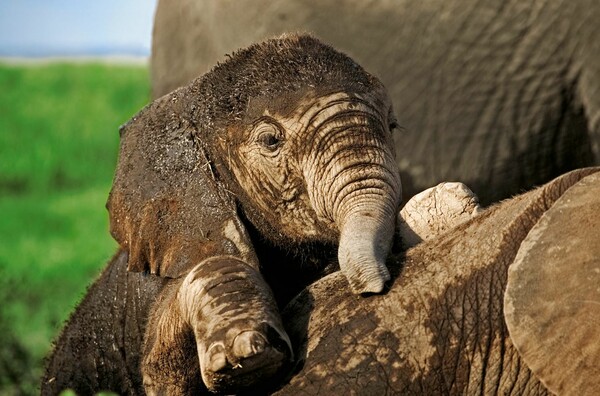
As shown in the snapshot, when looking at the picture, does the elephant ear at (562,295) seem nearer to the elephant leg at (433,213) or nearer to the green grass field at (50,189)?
the elephant leg at (433,213)

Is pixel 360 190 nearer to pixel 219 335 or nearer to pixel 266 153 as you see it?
pixel 266 153

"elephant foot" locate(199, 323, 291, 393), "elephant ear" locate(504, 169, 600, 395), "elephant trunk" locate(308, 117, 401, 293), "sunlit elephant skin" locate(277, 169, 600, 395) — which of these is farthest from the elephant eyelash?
"elephant ear" locate(504, 169, 600, 395)

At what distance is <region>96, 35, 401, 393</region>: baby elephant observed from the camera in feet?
12.6

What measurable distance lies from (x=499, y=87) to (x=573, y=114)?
0.33 metres

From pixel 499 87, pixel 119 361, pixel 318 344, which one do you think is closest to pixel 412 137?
pixel 499 87

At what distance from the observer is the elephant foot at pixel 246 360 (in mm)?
3172

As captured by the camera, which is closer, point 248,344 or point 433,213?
point 248,344

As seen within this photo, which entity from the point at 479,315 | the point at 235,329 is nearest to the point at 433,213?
the point at 479,315

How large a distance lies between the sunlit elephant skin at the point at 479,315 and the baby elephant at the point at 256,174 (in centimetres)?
30

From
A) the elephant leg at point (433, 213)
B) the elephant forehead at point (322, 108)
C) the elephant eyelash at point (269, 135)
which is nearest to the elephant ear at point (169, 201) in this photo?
the elephant eyelash at point (269, 135)

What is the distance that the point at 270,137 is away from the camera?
4.12m

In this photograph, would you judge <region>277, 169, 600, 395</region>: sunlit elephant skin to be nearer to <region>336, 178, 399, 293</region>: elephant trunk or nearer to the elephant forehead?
<region>336, 178, 399, 293</region>: elephant trunk

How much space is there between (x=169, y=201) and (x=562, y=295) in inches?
61.7

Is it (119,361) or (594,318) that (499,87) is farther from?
(594,318)
